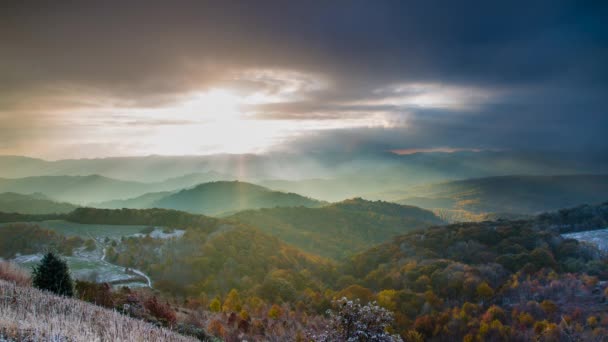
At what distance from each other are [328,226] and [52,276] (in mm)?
149896

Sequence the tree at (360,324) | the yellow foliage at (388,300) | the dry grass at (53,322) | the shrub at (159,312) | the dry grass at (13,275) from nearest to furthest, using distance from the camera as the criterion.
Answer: the dry grass at (53,322)
the tree at (360,324)
the dry grass at (13,275)
the shrub at (159,312)
the yellow foliage at (388,300)

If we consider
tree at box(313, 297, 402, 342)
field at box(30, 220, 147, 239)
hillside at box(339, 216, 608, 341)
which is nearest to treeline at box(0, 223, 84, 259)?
field at box(30, 220, 147, 239)

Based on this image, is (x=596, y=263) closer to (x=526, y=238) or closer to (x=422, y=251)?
(x=526, y=238)

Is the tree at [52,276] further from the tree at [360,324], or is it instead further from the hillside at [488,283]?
the hillside at [488,283]

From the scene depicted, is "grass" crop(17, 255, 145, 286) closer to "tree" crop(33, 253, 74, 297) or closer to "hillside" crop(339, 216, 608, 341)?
"tree" crop(33, 253, 74, 297)

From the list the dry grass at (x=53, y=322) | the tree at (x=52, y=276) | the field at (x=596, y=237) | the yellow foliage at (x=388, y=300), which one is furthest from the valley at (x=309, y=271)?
the dry grass at (x=53, y=322)

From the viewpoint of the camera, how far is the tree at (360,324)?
13901mm

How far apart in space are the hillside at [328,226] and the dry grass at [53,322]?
114m

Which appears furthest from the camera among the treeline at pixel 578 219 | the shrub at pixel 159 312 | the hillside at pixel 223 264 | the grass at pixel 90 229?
the treeline at pixel 578 219

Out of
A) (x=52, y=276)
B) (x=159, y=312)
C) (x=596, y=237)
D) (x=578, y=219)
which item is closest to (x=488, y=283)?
(x=596, y=237)

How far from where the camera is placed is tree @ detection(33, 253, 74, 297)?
15102 millimetres

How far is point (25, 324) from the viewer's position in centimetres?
796

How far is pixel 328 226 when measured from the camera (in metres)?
162

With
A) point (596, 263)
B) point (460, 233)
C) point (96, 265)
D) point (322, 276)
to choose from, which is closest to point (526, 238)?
point (460, 233)
